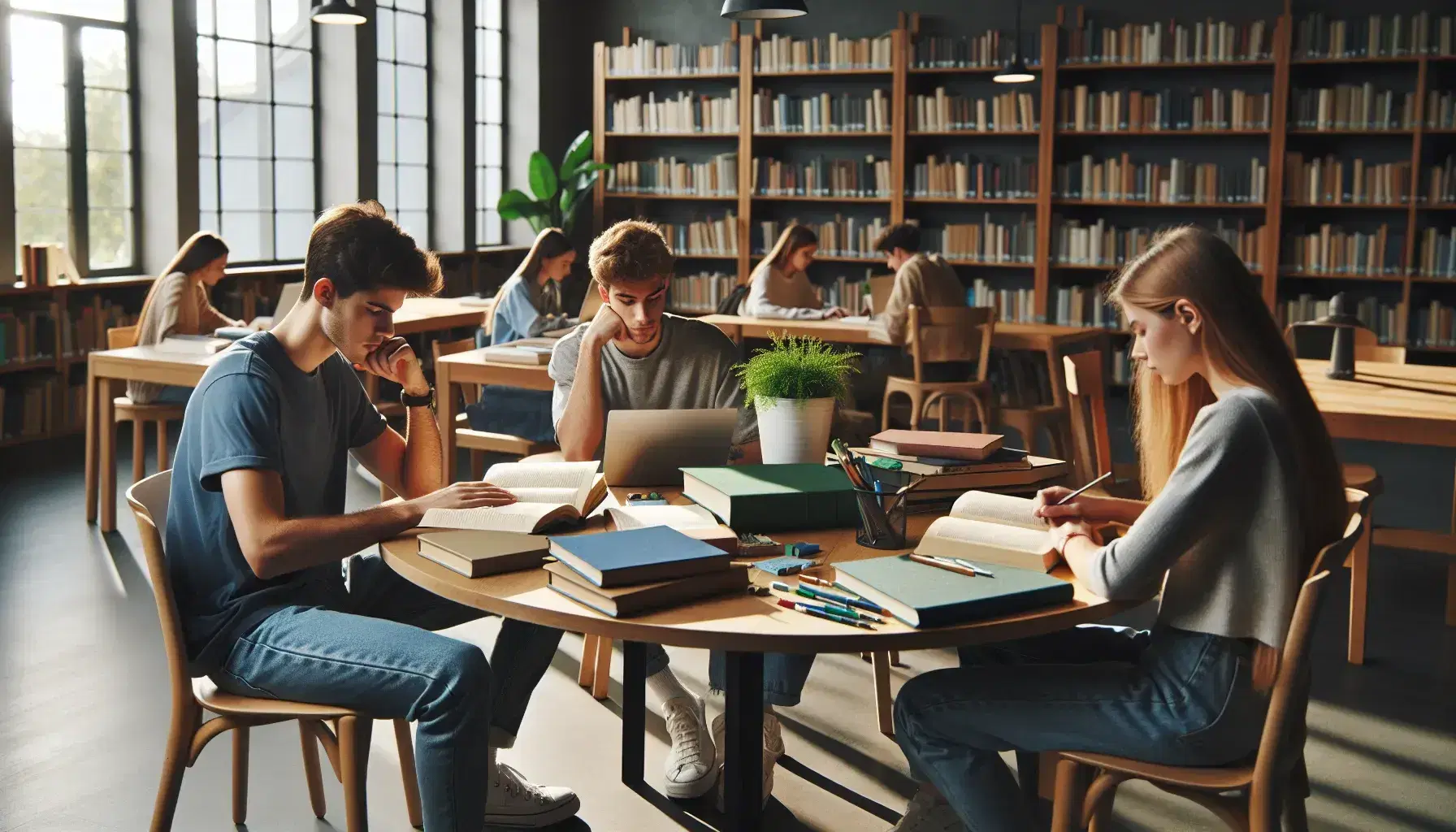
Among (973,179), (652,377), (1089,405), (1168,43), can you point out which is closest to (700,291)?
(973,179)

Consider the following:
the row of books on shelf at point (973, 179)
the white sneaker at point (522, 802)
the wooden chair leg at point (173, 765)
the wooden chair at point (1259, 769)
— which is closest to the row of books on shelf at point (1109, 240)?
the row of books on shelf at point (973, 179)

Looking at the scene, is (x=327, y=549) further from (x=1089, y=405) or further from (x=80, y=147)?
(x=80, y=147)

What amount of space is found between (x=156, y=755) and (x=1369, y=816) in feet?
7.99

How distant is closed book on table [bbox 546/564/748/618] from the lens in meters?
1.55

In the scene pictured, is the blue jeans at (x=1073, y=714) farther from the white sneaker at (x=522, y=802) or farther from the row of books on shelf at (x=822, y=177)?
the row of books on shelf at (x=822, y=177)

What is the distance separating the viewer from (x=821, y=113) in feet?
28.4

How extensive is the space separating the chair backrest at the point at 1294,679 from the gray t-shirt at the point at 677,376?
4.56ft

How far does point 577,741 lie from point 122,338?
2.79 metres

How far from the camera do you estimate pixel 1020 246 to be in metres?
8.17

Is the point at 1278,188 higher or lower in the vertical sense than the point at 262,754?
higher

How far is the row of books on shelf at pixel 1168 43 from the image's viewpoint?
7488 millimetres

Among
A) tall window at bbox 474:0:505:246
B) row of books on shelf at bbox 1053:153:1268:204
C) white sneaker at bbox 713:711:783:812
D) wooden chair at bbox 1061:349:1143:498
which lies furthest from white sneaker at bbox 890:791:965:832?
tall window at bbox 474:0:505:246

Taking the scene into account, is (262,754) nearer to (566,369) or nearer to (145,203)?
(566,369)

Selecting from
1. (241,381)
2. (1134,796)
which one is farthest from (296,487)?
(1134,796)
